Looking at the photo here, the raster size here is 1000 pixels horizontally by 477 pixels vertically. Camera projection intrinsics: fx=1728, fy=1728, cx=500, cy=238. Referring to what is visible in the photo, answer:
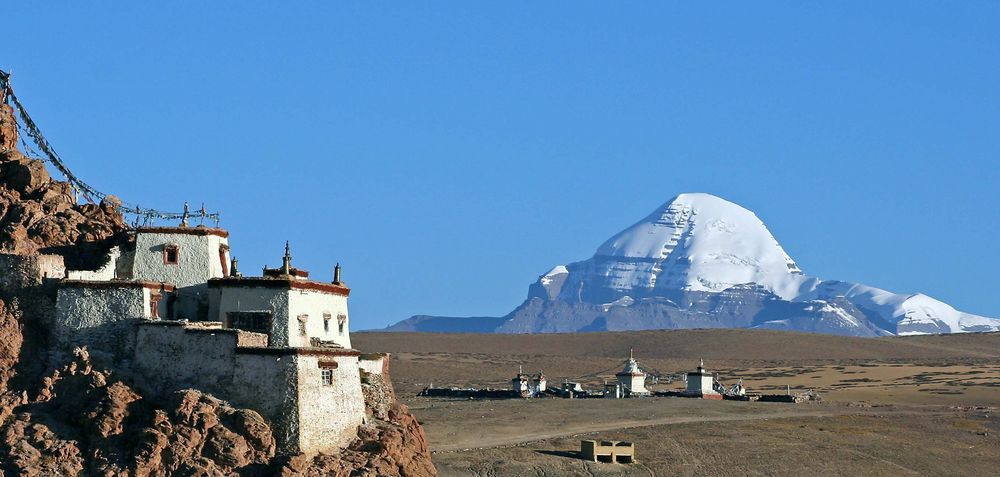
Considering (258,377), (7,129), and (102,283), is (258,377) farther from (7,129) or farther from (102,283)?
(7,129)

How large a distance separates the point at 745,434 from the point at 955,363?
82336 mm

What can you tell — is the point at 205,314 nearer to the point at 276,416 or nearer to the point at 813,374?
the point at 276,416

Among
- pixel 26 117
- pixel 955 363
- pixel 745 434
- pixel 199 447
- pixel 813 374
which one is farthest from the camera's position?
pixel 955 363

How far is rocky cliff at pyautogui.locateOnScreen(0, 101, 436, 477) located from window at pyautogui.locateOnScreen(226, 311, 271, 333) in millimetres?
2689

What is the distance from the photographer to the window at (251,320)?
48.0 metres

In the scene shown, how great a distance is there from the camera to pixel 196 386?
46.8 metres

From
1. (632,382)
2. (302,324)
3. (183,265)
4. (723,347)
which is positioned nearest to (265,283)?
(302,324)

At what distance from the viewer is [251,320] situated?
1896 inches

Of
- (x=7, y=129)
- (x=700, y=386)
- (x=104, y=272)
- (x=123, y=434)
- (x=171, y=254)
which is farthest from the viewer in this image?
(x=700, y=386)

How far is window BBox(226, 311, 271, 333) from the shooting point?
157ft

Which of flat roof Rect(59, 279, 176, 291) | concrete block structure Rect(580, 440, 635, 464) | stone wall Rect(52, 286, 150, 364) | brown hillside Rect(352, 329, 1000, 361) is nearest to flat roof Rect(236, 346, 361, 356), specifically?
stone wall Rect(52, 286, 150, 364)

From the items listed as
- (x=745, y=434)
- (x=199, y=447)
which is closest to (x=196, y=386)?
(x=199, y=447)

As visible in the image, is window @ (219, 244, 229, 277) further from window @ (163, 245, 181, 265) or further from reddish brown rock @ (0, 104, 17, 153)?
reddish brown rock @ (0, 104, 17, 153)

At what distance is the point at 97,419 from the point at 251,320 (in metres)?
5.19
